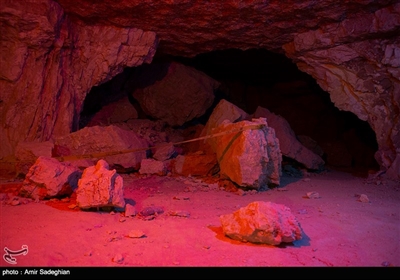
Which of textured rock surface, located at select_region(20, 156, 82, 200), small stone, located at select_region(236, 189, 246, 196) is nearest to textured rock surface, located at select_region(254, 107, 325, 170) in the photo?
small stone, located at select_region(236, 189, 246, 196)

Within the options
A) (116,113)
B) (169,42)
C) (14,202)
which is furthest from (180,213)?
(116,113)

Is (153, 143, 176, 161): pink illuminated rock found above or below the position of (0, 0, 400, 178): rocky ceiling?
below

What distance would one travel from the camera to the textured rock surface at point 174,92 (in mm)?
7602

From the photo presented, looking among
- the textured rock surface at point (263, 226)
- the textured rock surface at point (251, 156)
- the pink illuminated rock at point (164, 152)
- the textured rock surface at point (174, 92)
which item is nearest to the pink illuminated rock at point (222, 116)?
the pink illuminated rock at point (164, 152)

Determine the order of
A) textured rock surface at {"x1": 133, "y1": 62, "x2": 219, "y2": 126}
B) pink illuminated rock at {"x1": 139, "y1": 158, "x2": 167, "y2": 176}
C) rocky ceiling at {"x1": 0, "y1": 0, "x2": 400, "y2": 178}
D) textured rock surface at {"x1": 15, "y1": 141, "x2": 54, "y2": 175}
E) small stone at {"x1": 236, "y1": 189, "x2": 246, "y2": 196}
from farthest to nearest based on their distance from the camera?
textured rock surface at {"x1": 133, "y1": 62, "x2": 219, "y2": 126} < pink illuminated rock at {"x1": 139, "y1": 158, "x2": 167, "y2": 176} < rocky ceiling at {"x1": 0, "y1": 0, "x2": 400, "y2": 178} < textured rock surface at {"x1": 15, "y1": 141, "x2": 54, "y2": 175} < small stone at {"x1": 236, "y1": 189, "x2": 246, "y2": 196}

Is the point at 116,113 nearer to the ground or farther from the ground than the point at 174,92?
nearer to the ground

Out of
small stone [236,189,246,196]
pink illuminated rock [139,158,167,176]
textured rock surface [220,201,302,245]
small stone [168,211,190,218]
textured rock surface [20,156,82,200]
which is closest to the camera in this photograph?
textured rock surface [220,201,302,245]

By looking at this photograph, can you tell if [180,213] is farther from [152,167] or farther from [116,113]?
[116,113]

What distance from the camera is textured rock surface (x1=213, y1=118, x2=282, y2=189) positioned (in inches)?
185

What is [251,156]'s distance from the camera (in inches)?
185

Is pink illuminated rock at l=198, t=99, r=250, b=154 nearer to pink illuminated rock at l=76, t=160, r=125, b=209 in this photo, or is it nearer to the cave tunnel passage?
the cave tunnel passage

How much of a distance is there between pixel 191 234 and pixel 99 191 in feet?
3.61

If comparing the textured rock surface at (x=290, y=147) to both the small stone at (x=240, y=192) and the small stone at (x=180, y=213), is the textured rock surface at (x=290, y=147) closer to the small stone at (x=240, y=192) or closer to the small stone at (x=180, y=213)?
the small stone at (x=240, y=192)

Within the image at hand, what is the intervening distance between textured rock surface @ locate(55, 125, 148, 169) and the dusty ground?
0.98m
